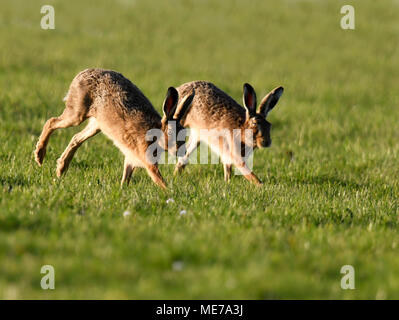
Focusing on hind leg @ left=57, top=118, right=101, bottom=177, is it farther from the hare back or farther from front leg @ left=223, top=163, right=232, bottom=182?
front leg @ left=223, top=163, right=232, bottom=182

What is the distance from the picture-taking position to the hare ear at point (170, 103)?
7278 millimetres

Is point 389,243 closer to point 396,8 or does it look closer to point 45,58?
point 45,58

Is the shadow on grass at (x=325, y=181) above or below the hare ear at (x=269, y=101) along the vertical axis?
below

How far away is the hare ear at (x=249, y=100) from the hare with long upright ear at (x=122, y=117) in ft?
2.71

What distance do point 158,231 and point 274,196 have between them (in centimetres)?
210

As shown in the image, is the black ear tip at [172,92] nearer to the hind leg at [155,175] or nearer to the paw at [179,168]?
the hind leg at [155,175]

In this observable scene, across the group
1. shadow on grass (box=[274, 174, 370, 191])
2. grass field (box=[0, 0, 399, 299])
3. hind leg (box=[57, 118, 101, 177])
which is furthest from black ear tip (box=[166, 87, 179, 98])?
shadow on grass (box=[274, 174, 370, 191])

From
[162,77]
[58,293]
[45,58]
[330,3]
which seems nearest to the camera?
[58,293]

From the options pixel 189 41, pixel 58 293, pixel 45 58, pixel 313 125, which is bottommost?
pixel 58 293

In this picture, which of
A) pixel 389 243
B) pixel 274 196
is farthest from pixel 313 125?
pixel 389 243

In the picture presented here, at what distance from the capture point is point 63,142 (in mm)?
9750

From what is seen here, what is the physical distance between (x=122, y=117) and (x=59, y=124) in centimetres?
93

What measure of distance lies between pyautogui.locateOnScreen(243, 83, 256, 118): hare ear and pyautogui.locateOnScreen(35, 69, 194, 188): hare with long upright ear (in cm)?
83

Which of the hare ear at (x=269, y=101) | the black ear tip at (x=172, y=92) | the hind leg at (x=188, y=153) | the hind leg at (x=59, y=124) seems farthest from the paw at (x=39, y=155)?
the hare ear at (x=269, y=101)
